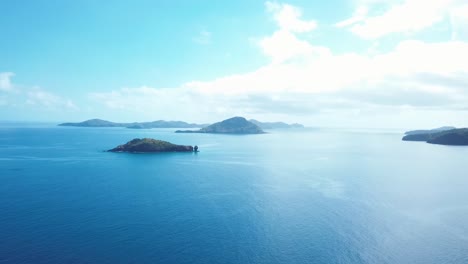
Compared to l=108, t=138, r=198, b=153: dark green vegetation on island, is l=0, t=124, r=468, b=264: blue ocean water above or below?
below

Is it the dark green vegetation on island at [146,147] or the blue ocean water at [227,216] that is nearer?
the blue ocean water at [227,216]

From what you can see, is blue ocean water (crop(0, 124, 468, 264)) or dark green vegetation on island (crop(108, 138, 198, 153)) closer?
blue ocean water (crop(0, 124, 468, 264))

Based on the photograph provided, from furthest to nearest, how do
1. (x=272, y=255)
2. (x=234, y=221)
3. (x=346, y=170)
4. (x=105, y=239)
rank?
(x=346, y=170) < (x=234, y=221) < (x=105, y=239) < (x=272, y=255)

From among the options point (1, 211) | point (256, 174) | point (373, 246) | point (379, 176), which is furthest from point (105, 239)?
point (379, 176)

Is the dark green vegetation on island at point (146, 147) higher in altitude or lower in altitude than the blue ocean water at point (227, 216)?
higher

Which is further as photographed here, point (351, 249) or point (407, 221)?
point (407, 221)

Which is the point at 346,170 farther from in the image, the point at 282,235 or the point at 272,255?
the point at 272,255

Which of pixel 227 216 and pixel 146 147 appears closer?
pixel 227 216

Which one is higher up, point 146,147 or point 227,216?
point 146,147
